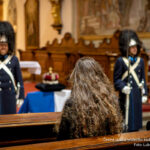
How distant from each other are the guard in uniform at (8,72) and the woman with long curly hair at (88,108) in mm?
1876

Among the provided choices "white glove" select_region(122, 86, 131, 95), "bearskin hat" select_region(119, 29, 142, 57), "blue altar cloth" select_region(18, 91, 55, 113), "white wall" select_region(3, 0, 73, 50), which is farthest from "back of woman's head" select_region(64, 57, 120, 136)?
"white wall" select_region(3, 0, 73, 50)

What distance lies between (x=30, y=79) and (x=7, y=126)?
970cm

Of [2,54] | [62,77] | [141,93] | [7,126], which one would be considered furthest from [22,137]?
[62,77]

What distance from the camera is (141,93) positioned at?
4449mm

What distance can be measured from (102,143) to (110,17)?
8808mm

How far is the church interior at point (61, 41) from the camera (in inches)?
115

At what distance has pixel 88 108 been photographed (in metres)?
2.01

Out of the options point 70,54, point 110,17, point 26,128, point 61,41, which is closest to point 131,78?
point 26,128

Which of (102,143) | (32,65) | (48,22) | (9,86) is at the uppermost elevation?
(48,22)

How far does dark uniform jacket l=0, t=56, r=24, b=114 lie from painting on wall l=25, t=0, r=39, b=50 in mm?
10367

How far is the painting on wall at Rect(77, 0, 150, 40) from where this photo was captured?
8.98 m

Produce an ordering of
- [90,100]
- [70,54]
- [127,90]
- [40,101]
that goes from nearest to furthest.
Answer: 1. [90,100]
2. [127,90]
3. [40,101]
4. [70,54]

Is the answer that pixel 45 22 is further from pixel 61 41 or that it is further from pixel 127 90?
pixel 127 90

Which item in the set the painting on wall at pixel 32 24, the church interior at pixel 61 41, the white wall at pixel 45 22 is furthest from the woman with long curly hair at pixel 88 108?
the painting on wall at pixel 32 24
